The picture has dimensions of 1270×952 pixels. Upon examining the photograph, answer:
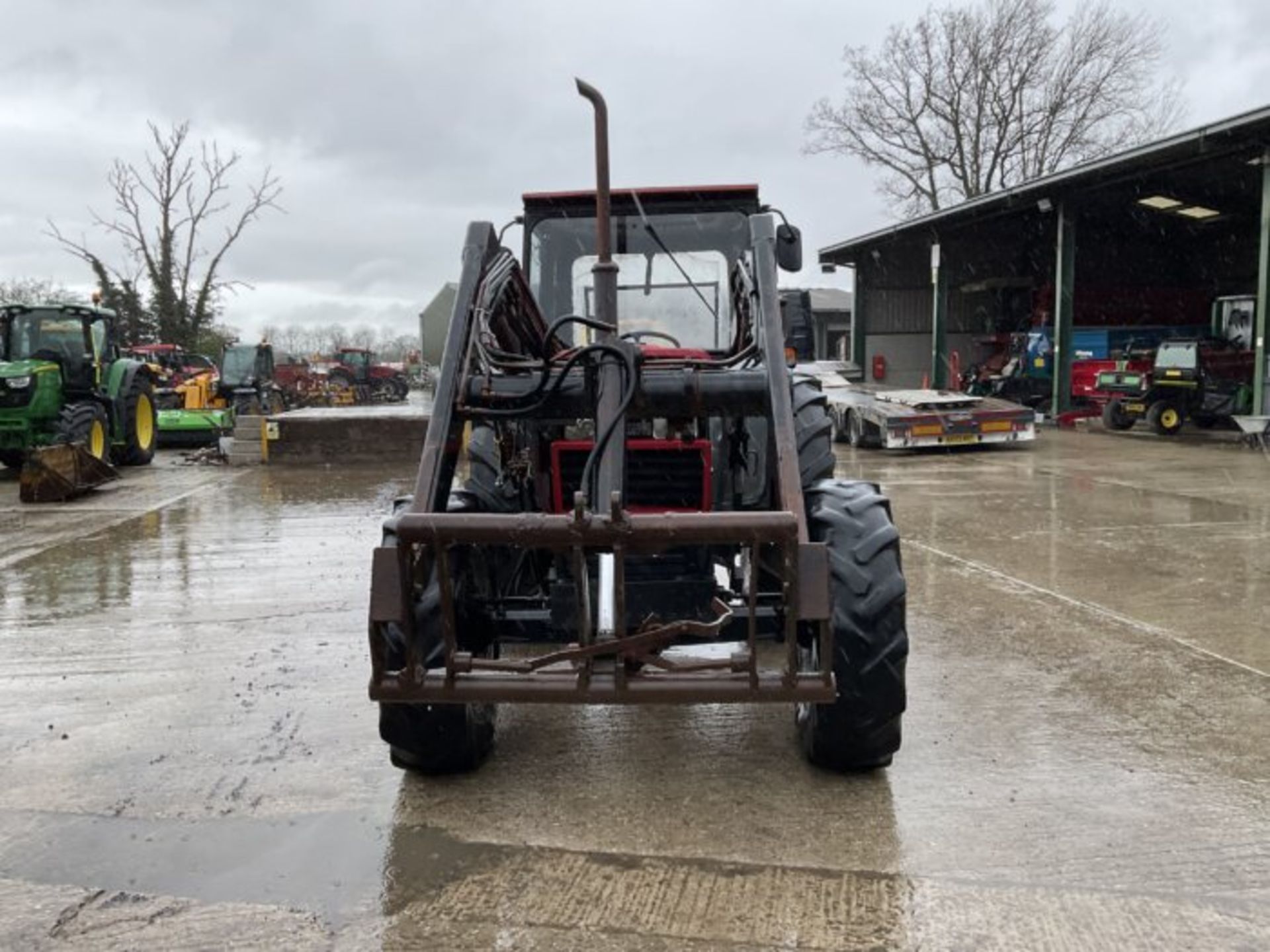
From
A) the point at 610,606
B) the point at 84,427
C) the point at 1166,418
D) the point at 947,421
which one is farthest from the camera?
the point at 1166,418

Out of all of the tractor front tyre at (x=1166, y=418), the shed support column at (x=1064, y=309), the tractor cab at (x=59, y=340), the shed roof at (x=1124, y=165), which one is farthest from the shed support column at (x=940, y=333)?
the tractor cab at (x=59, y=340)

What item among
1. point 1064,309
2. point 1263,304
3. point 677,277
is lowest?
point 677,277

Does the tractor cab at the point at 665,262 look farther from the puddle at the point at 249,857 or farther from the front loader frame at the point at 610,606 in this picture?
the puddle at the point at 249,857

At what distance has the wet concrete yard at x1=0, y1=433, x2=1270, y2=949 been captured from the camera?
277 cm

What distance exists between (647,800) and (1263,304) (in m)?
16.8

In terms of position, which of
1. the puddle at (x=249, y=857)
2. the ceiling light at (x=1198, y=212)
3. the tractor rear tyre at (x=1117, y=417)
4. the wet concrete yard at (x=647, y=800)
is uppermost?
the ceiling light at (x=1198, y=212)

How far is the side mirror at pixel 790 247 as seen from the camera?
4.64 m

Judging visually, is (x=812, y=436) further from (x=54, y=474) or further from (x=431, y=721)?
(x=54, y=474)

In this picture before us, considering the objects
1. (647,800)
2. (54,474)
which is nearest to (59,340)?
(54,474)

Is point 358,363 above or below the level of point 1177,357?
above

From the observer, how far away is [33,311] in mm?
14078

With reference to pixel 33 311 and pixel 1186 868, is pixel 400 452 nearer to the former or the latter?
pixel 33 311

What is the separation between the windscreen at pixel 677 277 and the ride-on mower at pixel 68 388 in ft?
30.7

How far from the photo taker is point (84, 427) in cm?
1319
